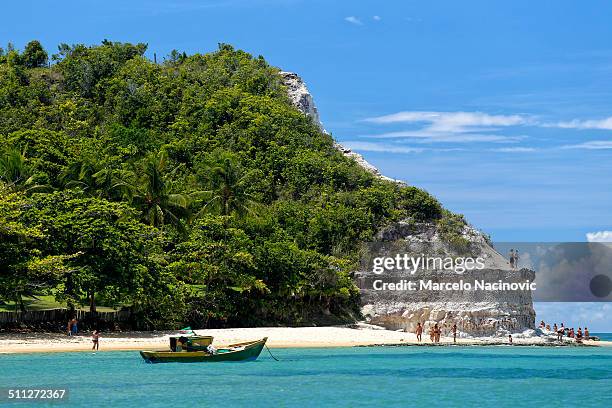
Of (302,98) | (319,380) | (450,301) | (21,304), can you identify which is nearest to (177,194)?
(21,304)

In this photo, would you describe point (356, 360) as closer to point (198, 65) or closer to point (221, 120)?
point (221, 120)

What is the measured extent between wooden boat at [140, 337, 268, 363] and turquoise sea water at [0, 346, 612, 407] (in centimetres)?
37

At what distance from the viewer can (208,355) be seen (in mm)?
36312

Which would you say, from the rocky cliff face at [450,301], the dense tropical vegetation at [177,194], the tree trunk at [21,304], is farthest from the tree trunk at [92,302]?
the rocky cliff face at [450,301]

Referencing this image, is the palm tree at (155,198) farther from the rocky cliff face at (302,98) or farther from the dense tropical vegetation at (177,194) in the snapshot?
the rocky cliff face at (302,98)

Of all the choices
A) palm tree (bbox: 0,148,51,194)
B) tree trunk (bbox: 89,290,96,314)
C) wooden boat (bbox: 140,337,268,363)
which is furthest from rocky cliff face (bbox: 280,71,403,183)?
wooden boat (bbox: 140,337,268,363)

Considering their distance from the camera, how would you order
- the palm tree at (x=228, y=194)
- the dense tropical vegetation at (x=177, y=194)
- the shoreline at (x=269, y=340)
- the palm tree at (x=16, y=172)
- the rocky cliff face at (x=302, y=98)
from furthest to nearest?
the rocky cliff face at (x=302, y=98) → the palm tree at (x=228, y=194) → the palm tree at (x=16, y=172) → the dense tropical vegetation at (x=177, y=194) → the shoreline at (x=269, y=340)

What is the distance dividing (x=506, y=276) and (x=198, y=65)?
39574 mm

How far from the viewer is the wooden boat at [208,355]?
116ft

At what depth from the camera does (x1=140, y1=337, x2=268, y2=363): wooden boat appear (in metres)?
35.3

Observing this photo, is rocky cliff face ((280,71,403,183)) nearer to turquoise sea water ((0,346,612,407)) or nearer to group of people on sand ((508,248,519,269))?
group of people on sand ((508,248,519,269))

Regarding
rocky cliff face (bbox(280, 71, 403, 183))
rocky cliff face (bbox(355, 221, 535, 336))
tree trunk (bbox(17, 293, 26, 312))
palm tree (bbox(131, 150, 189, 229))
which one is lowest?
tree trunk (bbox(17, 293, 26, 312))

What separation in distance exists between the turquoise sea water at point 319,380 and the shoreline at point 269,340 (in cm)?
194

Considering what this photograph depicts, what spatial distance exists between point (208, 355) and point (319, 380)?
6.09 meters
